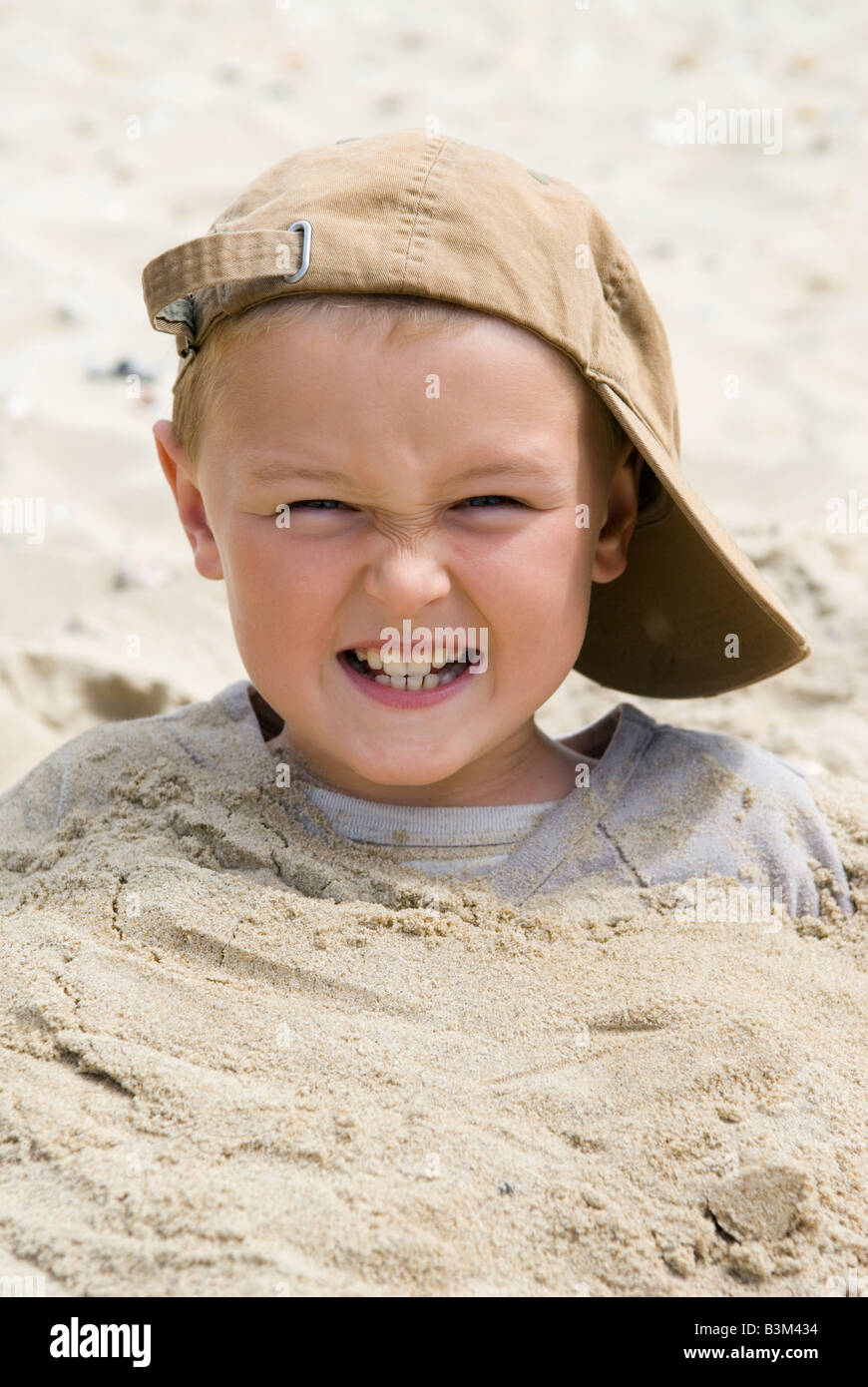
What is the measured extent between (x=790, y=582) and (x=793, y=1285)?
7.77 feet

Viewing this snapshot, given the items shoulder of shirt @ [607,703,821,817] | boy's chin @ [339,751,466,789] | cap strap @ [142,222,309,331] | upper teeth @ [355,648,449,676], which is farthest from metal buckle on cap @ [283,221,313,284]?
shoulder of shirt @ [607,703,821,817]

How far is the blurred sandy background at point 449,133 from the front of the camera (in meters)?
3.45

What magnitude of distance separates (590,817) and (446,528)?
556 millimetres

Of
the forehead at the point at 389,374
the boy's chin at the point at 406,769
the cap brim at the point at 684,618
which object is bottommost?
the boy's chin at the point at 406,769

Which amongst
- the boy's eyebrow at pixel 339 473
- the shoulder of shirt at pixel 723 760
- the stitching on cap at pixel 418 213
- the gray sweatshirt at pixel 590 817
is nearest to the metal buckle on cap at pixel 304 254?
the stitching on cap at pixel 418 213

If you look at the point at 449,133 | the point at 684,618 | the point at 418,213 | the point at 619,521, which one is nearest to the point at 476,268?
the point at 418,213

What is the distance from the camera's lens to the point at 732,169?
6.48 meters

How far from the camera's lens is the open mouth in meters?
2.11

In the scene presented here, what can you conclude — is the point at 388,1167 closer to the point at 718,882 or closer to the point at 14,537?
the point at 718,882

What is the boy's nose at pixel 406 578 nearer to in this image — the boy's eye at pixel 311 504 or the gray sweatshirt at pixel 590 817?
the boy's eye at pixel 311 504

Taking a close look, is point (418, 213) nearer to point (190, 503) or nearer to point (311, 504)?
point (311, 504)

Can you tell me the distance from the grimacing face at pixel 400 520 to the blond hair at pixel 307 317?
→ 17mm

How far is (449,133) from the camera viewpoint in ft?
21.8

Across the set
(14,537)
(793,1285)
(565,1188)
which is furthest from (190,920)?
(14,537)
